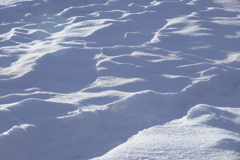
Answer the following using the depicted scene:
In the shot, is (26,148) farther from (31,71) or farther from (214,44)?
(214,44)

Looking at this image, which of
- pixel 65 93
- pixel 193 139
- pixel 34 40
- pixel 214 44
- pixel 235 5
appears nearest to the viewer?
pixel 193 139

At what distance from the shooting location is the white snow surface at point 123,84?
2.79 m

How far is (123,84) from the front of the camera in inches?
152

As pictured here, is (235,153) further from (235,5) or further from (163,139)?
(235,5)

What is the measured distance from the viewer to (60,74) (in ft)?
13.9

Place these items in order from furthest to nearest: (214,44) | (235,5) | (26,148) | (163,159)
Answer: (235,5), (214,44), (26,148), (163,159)

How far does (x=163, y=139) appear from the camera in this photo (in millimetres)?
2656

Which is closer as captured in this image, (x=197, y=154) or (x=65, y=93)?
(x=197, y=154)

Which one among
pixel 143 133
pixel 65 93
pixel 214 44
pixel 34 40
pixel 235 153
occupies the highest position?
pixel 34 40

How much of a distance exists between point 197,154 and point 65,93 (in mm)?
1818

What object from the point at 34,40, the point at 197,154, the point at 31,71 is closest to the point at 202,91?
the point at 197,154

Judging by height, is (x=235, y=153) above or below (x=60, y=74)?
below

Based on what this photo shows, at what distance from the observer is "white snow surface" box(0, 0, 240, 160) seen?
110 inches

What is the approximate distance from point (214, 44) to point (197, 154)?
9.67 ft
